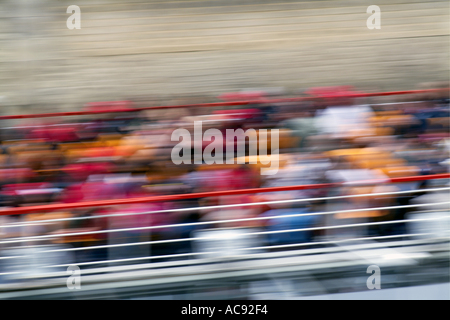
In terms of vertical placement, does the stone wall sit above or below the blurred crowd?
above

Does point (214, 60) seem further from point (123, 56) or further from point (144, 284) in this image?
point (144, 284)

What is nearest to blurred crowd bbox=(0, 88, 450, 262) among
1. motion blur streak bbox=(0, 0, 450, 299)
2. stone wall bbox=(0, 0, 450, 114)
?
motion blur streak bbox=(0, 0, 450, 299)

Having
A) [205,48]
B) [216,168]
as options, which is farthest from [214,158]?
[205,48]

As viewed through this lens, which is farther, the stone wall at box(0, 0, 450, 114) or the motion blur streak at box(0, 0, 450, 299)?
the stone wall at box(0, 0, 450, 114)

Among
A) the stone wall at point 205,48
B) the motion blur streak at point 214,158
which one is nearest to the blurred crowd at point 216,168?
the motion blur streak at point 214,158

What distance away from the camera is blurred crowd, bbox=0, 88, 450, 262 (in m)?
2.42

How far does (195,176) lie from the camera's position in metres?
2.92

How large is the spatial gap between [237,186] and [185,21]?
11.9ft

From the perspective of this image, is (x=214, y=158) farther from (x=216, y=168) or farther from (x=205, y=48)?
(x=205, y=48)

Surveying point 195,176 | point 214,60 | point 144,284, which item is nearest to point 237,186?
point 195,176

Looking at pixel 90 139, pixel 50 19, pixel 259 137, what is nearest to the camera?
pixel 259 137

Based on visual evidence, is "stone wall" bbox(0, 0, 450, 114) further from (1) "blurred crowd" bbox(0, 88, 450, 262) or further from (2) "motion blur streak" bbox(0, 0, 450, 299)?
(1) "blurred crowd" bbox(0, 88, 450, 262)

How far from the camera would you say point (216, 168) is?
117 inches

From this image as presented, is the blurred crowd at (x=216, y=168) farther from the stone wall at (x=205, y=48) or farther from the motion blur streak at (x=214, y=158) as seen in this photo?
the stone wall at (x=205, y=48)
